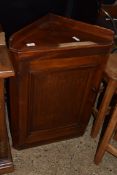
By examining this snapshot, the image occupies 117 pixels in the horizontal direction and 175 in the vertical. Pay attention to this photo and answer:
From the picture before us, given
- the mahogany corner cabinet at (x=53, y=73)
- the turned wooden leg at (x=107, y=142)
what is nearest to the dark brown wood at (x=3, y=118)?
the mahogany corner cabinet at (x=53, y=73)

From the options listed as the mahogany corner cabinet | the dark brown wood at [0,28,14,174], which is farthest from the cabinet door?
the dark brown wood at [0,28,14,174]

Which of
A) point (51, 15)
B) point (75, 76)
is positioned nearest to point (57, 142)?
point (75, 76)

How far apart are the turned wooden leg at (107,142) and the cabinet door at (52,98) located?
0.56 feet

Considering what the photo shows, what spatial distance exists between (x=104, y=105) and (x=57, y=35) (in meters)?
0.51

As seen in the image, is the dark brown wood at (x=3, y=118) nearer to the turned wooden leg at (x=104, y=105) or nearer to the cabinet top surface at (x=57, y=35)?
the cabinet top surface at (x=57, y=35)

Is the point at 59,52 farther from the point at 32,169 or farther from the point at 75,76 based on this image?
the point at 32,169

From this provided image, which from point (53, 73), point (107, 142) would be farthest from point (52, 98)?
point (107, 142)

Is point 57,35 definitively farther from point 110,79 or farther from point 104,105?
point 104,105

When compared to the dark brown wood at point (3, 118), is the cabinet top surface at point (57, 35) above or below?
above

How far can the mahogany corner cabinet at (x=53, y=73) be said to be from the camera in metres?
1.03

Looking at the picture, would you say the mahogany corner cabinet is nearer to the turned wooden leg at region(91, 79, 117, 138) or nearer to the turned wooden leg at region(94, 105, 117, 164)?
the turned wooden leg at region(91, 79, 117, 138)

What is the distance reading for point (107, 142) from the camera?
1339 mm

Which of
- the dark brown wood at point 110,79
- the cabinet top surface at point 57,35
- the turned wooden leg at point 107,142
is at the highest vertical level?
the cabinet top surface at point 57,35

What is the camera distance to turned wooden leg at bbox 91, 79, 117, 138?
1252 millimetres
